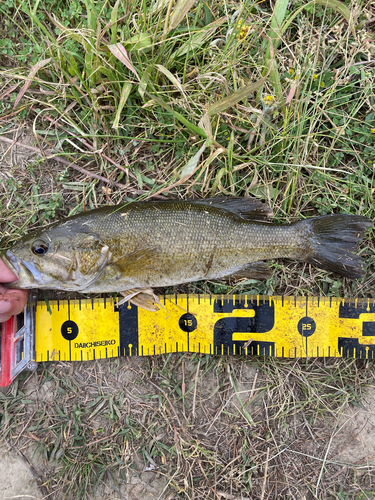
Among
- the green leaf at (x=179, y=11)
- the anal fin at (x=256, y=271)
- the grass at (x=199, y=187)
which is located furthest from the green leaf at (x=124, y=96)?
the anal fin at (x=256, y=271)

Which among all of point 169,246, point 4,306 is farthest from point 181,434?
point 4,306

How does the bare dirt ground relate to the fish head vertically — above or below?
below

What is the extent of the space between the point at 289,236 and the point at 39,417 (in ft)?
10.6

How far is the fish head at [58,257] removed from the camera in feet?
9.35

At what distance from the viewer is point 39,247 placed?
2.85 metres

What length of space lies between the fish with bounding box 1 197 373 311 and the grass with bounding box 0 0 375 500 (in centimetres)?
26

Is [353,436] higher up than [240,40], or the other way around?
[240,40]

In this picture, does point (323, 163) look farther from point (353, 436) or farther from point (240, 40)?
point (353, 436)

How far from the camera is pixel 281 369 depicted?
11.0 feet

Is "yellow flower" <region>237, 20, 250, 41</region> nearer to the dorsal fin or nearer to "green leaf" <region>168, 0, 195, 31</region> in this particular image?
"green leaf" <region>168, 0, 195, 31</region>

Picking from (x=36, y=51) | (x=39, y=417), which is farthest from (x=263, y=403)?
(x=36, y=51)

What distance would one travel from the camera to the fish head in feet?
9.35

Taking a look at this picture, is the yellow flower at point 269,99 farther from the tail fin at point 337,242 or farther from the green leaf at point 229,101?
the tail fin at point 337,242

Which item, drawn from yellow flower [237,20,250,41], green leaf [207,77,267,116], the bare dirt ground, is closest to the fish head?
the bare dirt ground
